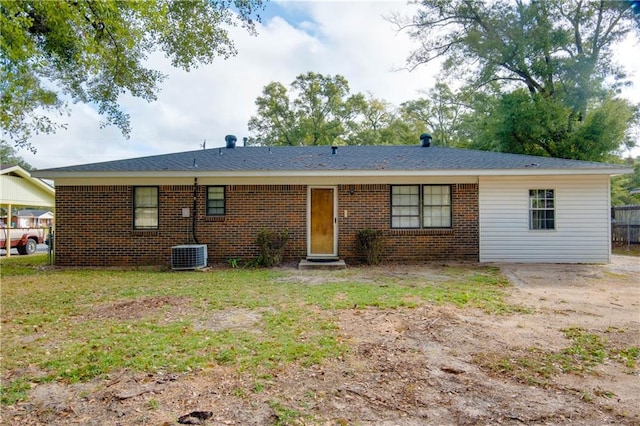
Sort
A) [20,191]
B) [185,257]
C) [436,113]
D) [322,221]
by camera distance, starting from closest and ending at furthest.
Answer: [185,257] → [322,221] → [20,191] → [436,113]

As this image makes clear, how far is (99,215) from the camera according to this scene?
1038cm

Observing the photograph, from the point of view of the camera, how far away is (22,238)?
1557 cm

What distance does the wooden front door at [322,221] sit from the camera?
10.6 m

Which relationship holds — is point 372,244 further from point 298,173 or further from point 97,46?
point 97,46

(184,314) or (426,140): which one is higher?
(426,140)

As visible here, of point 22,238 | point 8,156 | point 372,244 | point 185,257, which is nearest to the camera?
point 185,257

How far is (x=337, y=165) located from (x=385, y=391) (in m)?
8.02

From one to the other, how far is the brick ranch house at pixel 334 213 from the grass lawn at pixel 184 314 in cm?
142

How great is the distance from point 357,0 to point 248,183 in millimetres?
5536

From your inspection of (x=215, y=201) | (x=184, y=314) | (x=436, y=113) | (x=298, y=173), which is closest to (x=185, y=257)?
(x=215, y=201)

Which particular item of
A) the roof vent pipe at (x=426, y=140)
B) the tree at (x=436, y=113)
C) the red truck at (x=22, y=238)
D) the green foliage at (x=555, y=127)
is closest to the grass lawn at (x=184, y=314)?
the roof vent pipe at (x=426, y=140)

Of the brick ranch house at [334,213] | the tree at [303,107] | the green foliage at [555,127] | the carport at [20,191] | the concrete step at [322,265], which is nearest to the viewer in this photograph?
the concrete step at [322,265]

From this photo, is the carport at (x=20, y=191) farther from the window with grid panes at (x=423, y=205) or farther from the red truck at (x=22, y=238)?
the window with grid panes at (x=423, y=205)

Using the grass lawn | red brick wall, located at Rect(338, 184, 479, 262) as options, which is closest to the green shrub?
red brick wall, located at Rect(338, 184, 479, 262)
